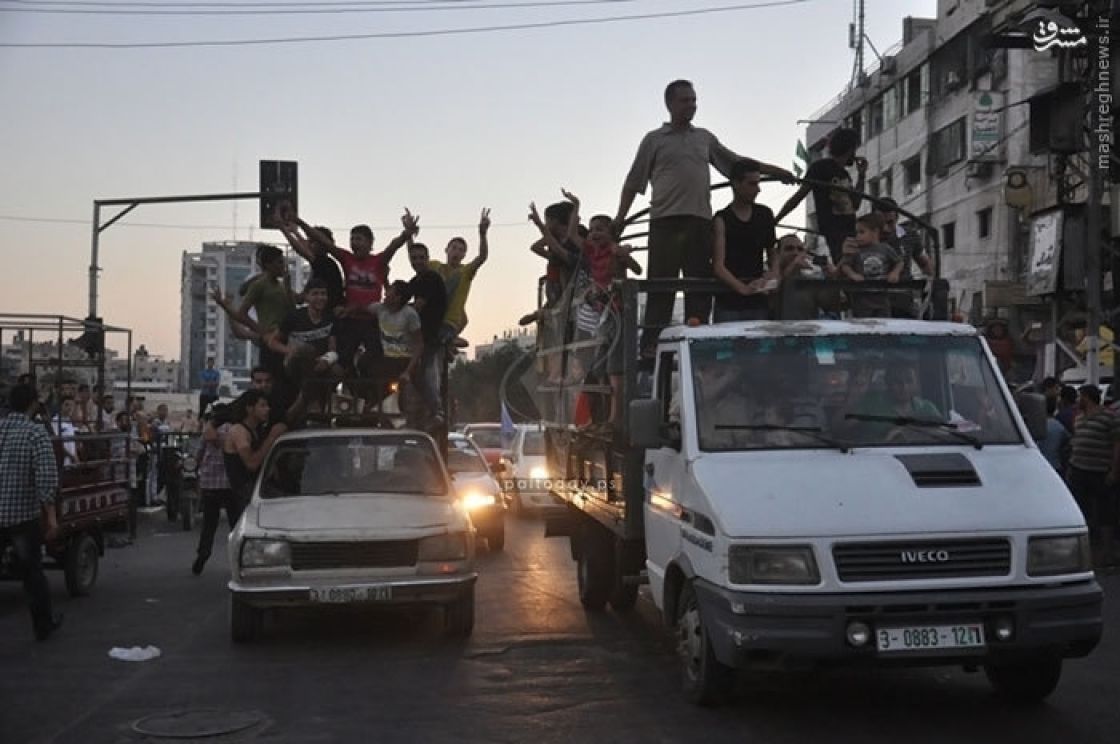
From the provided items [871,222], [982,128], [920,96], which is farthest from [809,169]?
[920,96]

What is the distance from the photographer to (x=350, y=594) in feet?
27.8

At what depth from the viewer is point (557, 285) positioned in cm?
1127

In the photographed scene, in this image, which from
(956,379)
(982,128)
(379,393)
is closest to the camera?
(956,379)

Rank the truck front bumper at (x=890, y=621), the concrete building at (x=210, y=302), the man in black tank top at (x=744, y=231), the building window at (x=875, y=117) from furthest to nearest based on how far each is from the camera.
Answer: the concrete building at (x=210, y=302) < the building window at (x=875, y=117) < the man in black tank top at (x=744, y=231) < the truck front bumper at (x=890, y=621)

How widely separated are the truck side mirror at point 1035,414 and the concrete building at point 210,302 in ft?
188

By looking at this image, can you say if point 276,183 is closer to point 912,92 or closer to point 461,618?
point 461,618

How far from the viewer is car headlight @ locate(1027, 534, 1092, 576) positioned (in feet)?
19.3

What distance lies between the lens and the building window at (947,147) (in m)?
39.0

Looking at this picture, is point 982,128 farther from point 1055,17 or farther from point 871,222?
point 871,222

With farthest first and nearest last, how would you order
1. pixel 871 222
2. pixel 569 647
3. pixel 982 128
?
pixel 982 128, pixel 871 222, pixel 569 647

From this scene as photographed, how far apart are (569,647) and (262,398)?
4.96 metres

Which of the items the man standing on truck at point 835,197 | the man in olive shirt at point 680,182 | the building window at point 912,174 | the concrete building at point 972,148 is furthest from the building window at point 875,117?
the man in olive shirt at point 680,182

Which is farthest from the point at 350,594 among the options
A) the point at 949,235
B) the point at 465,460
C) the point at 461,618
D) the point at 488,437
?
the point at 949,235

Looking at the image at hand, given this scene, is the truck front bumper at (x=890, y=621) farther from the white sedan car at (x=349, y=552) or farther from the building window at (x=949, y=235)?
the building window at (x=949, y=235)
